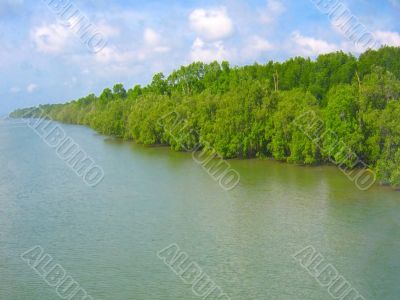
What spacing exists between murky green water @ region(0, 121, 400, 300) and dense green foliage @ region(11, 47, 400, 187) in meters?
1.87

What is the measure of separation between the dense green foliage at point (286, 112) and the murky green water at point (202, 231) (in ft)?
6.15

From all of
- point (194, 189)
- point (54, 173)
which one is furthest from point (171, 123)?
point (194, 189)

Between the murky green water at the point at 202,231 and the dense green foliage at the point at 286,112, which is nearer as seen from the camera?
the murky green water at the point at 202,231

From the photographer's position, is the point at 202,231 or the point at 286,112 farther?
the point at 286,112

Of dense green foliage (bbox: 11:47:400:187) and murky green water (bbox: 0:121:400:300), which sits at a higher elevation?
dense green foliage (bbox: 11:47:400:187)

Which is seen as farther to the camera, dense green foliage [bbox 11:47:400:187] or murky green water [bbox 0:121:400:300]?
dense green foliage [bbox 11:47:400:187]

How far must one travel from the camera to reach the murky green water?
1266cm

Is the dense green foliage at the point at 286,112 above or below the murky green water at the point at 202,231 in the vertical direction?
above

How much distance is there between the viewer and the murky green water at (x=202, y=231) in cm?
1266

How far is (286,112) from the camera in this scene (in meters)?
28.8

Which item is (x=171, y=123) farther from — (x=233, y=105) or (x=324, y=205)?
(x=324, y=205)

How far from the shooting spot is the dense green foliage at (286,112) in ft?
82.0

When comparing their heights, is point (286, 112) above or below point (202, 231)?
above

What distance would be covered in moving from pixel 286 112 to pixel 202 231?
1376 cm
